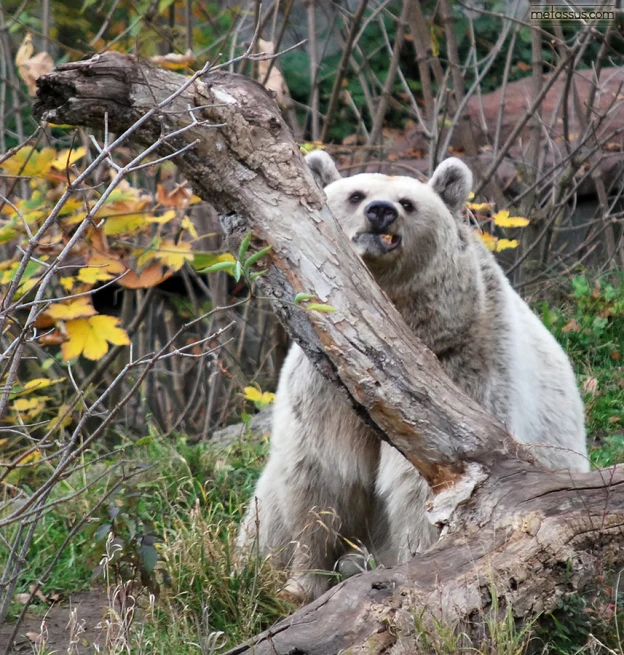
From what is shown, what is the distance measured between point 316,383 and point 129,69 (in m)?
1.51

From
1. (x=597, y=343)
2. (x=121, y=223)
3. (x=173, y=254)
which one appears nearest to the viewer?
(x=121, y=223)

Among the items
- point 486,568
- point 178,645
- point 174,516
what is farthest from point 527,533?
point 174,516

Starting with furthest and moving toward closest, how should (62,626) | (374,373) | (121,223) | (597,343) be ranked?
(597,343) < (121,223) < (62,626) < (374,373)

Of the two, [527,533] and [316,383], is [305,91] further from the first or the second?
[527,533]

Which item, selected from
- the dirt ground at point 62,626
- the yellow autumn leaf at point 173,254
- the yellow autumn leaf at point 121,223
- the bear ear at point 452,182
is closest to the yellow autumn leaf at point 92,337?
the yellow autumn leaf at point 121,223

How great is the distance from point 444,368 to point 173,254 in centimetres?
206

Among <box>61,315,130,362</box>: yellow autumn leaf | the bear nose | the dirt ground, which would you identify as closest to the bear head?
the bear nose

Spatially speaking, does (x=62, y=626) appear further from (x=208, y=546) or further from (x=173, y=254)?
(x=173, y=254)

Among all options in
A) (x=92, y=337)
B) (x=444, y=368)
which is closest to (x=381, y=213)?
(x=444, y=368)

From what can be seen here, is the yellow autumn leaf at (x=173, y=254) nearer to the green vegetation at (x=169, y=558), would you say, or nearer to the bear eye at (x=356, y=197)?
the green vegetation at (x=169, y=558)

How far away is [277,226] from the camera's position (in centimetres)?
320

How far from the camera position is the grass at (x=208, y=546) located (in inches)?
112

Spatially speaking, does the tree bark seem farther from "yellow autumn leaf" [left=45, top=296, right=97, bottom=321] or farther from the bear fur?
"yellow autumn leaf" [left=45, top=296, right=97, bottom=321]

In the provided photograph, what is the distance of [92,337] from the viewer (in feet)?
14.2
